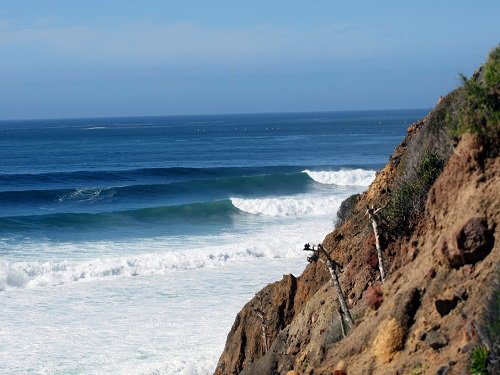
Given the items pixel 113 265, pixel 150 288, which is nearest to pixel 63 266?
pixel 113 265

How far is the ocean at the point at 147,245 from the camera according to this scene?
20.1m

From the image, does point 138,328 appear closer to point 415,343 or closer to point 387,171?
point 387,171

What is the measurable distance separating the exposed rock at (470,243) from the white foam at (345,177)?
4521 cm

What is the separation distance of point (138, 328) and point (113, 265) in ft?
27.3

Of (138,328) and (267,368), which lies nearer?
(267,368)

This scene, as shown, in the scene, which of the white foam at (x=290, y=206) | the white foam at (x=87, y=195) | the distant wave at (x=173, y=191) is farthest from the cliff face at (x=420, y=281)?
the white foam at (x=87, y=195)

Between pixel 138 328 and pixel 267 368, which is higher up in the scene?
pixel 267 368

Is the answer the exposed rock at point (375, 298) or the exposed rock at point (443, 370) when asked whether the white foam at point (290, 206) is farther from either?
the exposed rock at point (443, 370)

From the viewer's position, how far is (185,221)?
41.3 metres

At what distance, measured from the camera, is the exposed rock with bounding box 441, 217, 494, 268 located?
888cm

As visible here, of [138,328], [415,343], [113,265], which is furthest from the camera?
[113,265]

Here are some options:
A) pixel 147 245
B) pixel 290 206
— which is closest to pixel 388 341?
pixel 147 245

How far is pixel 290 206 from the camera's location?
43.9 metres

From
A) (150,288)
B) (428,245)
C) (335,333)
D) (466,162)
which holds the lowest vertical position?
(150,288)
